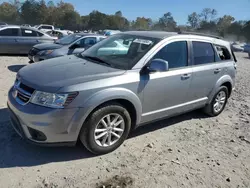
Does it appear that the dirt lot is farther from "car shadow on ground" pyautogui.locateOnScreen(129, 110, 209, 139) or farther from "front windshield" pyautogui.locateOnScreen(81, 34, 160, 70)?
"front windshield" pyautogui.locateOnScreen(81, 34, 160, 70)

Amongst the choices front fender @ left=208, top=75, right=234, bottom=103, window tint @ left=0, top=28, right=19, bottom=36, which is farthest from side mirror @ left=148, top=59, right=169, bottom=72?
window tint @ left=0, top=28, right=19, bottom=36

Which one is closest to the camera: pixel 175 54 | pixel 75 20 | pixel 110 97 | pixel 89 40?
pixel 110 97

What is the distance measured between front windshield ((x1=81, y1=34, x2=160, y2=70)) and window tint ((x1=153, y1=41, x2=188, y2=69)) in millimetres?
204

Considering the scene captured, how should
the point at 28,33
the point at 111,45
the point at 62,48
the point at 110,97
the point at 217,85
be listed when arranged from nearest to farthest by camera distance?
the point at 110,97, the point at 111,45, the point at 217,85, the point at 62,48, the point at 28,33

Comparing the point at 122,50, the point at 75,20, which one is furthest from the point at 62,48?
the point at 75,20

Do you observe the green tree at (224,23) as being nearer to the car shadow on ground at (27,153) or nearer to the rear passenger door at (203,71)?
the rear passenger door at (203,71)

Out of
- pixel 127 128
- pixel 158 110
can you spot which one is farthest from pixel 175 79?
pixel 127 128

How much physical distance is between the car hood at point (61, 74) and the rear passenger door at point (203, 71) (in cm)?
161

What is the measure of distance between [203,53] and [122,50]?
1.61m

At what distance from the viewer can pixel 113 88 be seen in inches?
122

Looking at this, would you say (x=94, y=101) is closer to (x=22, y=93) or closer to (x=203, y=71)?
(x=22, y=93)

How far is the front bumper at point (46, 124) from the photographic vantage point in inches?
109

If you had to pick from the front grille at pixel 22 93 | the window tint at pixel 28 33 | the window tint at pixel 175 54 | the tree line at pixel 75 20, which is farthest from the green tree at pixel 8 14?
the window tint at pixel 175 54

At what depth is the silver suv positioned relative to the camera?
2.84 metres
